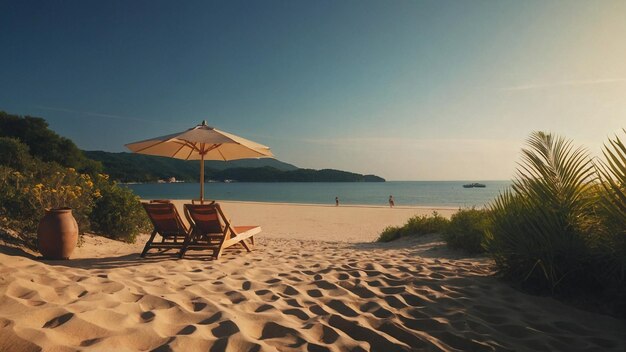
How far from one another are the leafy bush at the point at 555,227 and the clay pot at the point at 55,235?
5322 millimetres

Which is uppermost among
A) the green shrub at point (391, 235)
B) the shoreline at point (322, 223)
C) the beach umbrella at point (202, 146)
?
the beach umbrella at point (202, 146)

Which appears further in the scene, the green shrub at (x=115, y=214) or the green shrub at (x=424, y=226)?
the green shrub at (x=424, y=226)

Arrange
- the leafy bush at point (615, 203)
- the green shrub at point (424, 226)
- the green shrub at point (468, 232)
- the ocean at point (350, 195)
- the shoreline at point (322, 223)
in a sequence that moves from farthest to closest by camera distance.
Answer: the ocean at point (350, 195) < the shoreline at point (322, 223) < the green shrub at point (424, 226) < the green shrub at point (468, 232) < the leafy bush at point (615, 203)

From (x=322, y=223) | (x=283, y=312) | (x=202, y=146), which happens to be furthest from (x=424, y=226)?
(x=322, y=223)

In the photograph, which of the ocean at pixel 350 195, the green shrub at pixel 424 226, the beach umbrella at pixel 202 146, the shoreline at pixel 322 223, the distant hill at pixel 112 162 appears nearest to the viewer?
the beach umbrella at pixel 202 146

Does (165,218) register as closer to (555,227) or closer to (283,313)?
(283,313)

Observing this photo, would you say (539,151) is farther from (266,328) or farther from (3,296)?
(3,296)

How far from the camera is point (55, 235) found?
15.6 ft

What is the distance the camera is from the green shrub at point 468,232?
6129mm

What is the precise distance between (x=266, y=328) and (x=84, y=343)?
3.53 feet

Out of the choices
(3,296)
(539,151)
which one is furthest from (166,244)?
(539,151)

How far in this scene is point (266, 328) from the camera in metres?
2.47

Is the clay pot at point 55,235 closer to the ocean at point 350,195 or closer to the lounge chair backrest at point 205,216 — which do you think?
the lounge chair backrest at point 205,216

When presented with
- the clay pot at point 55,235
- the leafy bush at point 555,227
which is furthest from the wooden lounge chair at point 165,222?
the leafy bush at point 555,227
